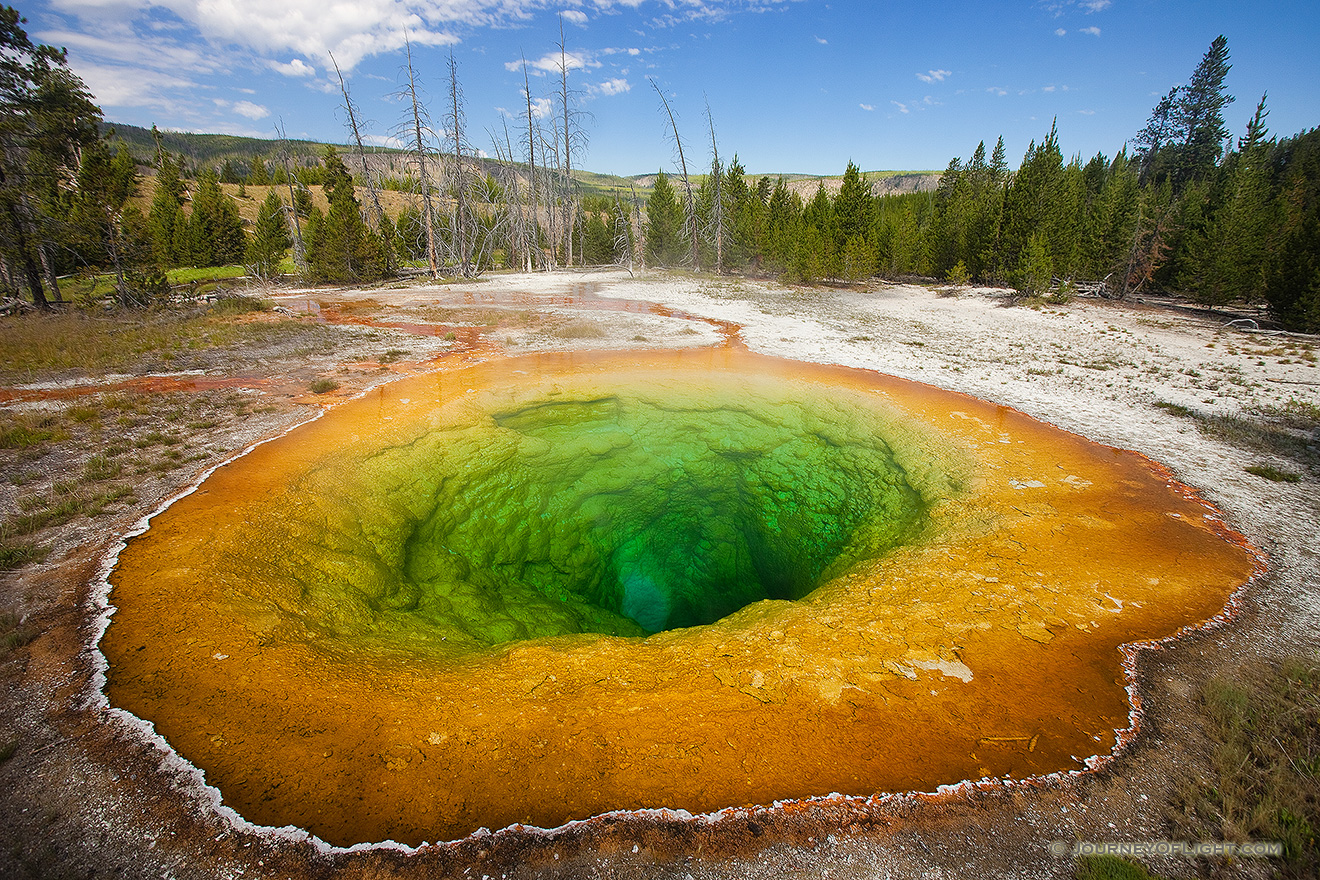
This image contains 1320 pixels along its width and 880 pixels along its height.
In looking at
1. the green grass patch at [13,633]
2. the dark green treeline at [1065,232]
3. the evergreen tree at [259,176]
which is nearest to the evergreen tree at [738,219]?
the dark green treeline at [1065,232]

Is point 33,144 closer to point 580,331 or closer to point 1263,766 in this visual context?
point 580,331

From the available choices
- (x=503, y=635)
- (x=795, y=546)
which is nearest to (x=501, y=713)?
(x=503, y=635)

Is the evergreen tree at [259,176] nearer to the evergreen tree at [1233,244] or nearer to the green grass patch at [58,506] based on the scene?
the green grass patch at [58,506]

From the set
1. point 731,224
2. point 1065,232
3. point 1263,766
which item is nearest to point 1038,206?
point 1065,232

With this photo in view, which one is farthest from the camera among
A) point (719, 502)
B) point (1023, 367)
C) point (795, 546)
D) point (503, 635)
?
point (1023, 367)

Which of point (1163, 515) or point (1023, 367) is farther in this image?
point (1023, 367)

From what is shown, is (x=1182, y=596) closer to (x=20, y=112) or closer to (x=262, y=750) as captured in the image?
(x=262, y=750)

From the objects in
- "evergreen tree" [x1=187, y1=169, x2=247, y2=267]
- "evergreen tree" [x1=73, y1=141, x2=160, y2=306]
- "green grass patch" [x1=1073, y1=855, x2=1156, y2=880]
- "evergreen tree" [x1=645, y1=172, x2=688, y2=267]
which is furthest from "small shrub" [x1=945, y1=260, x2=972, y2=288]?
"evergreen tree" [x1=187, y1=169, x2=247, y2=267]

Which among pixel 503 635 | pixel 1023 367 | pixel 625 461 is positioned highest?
pixel 1023 367
